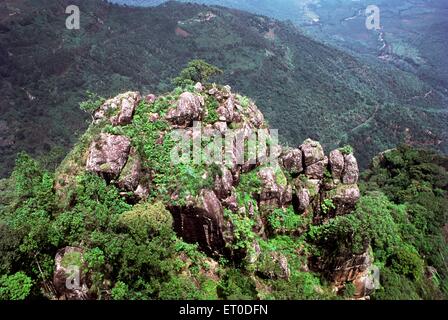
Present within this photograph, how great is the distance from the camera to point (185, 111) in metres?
20.5

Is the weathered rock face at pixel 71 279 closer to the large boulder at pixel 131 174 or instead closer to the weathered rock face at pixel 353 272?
the large boulder at pixel 131 174

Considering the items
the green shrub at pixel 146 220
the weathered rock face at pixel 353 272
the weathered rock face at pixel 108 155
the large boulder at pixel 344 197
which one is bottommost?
the weathered rock face at pixel 353 272

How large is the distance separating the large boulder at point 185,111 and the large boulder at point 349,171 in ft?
30.0

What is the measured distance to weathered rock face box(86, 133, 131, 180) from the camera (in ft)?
59.8

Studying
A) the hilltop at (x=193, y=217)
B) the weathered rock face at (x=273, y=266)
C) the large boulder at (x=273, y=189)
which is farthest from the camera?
the large boulder at (x=273, y=189)

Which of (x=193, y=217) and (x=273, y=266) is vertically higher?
(x=193, y=217)

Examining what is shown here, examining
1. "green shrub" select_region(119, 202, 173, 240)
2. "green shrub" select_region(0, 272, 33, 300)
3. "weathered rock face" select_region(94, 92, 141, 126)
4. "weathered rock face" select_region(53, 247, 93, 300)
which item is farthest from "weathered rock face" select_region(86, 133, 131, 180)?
"green shrub" select_region(0, 272, 33, 300)

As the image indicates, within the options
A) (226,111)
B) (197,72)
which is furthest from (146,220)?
(197,72)

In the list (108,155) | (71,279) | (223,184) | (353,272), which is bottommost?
(353,272)

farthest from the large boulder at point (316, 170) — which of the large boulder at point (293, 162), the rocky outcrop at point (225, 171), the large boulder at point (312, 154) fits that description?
the large boulder at point (293, 162)

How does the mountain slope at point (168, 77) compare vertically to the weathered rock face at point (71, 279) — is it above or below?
below

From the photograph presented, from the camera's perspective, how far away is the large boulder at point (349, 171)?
71.4ft

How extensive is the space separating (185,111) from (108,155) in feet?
15.9

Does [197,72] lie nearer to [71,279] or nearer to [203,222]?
[203,222]
